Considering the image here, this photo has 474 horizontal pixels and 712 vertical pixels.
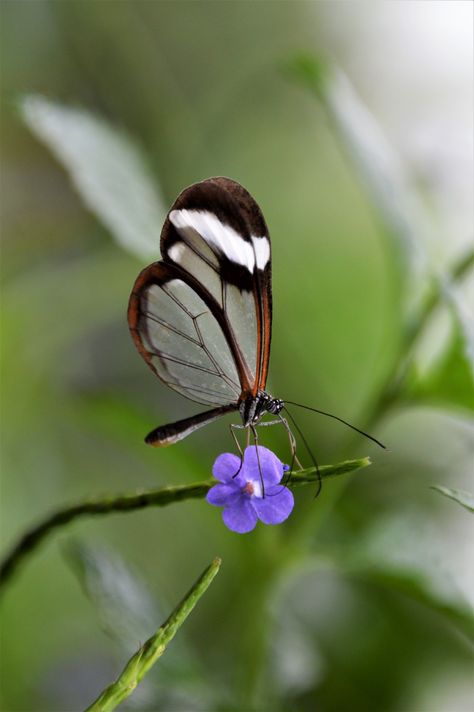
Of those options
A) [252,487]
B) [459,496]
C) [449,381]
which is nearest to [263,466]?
[252,487]

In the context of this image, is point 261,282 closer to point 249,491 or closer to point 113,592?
point 249,491

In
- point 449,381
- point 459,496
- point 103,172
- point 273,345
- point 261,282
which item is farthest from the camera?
point 273,345

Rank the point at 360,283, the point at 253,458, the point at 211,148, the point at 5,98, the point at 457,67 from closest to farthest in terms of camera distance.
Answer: the point at 253,458, the point at 5,98, the point at 360,283, the point at 211,148, the point at 457,67

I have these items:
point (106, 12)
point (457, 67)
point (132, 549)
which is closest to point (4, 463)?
point (132, 549)

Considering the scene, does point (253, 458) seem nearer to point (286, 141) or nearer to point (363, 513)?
point (363, 513)

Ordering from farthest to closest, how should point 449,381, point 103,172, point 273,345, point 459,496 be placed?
point 273,345
point 103,172
point 449,381
point 459,496

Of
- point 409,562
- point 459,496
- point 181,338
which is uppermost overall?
point 181,338

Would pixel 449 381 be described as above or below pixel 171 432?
below
